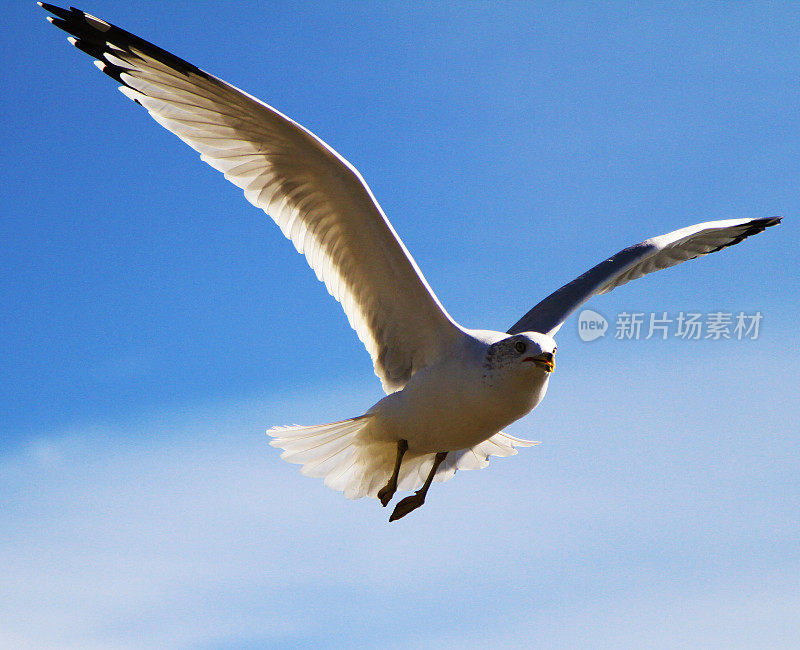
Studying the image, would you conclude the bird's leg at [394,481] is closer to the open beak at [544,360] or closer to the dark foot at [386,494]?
the dark foot at [386,494]

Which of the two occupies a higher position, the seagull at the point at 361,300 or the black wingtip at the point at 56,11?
the black wingtip at the point at 56,11

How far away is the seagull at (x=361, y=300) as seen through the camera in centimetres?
422

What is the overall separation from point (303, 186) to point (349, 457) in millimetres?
1561

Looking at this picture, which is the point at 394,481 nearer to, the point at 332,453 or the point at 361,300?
the point at 332,453

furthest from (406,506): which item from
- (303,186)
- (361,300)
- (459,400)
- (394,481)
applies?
(303,186)

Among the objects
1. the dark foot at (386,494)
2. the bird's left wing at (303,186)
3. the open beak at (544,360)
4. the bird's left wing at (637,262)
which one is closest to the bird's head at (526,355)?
the open beak at (544,360)

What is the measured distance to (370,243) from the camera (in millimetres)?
4594

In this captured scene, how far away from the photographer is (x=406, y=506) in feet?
15.8

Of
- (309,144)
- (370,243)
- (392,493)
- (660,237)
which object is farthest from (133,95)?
(660,237)

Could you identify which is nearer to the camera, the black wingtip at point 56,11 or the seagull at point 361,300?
the seagull at point 361,300

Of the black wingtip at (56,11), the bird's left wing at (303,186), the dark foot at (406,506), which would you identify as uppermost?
the black wingtip at (56,11)

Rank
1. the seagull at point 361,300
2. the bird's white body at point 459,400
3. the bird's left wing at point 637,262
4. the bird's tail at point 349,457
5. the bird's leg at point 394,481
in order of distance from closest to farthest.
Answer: the bird's white body at point 459,400 < the seagull at point 361,300 < the bird's leg at point 394,481 < the bird's tail at point 349,457 < the bird's left wing at point 637,262

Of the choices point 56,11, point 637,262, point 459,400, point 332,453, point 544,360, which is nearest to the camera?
point 544,360

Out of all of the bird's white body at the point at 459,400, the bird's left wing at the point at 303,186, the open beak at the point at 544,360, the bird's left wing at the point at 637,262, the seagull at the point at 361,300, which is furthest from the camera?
the bird's left wing at the point at 637,262
